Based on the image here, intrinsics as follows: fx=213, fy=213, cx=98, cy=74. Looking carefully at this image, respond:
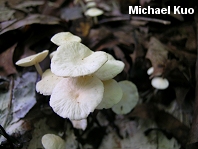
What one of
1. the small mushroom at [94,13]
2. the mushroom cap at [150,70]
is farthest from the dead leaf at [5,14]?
the mushroom cap at [150,70]

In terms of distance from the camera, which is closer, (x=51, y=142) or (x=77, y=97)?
(x=77, y=97)

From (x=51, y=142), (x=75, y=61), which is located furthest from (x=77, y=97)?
(x=51, y=142)

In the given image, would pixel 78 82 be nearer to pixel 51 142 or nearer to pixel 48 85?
pixel 48 85

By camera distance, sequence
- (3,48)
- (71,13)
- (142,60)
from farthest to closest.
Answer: (71,13)
(142,60)
(3,48)

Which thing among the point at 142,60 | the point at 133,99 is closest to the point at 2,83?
the point at 133,99

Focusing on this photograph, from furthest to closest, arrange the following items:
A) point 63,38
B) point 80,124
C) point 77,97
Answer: point 80,124 < point 63,38 < point 77,97

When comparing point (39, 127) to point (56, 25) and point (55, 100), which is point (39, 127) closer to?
point (55, 100)

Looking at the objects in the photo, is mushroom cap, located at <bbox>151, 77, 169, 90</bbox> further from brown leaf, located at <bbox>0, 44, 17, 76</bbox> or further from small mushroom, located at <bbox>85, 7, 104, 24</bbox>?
brown leaf, located at <bbox>0, 44, 17, 76</bbox>
